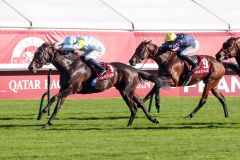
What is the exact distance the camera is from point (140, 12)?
98.0 ft

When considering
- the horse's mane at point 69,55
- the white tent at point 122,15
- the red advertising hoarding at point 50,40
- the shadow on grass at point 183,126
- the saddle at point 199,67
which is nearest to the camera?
the shadow on grass at point 183,126

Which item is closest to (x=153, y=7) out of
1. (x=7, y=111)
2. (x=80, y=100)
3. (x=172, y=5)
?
(x=172, y=5)

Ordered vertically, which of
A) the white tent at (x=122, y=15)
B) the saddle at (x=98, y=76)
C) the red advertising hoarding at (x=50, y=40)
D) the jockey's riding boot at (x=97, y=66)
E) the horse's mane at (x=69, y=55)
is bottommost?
the red advertising hoarding at (x=50, y=40)

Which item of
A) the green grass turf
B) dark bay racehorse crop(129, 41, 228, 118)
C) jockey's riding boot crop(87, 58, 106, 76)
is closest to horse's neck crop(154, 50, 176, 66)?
dark bay racehorse crop(129, 41, 228, 118)

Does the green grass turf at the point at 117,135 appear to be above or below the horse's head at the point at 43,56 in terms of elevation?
below

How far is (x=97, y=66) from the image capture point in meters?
18.0

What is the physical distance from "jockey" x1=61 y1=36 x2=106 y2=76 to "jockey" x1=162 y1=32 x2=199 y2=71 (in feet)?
6.60

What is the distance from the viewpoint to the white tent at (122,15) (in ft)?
89.4

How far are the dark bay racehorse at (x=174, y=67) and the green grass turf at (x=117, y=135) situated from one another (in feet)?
2.35

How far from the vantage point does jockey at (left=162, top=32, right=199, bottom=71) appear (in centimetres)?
1986

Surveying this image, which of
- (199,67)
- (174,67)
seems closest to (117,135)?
(174,67)

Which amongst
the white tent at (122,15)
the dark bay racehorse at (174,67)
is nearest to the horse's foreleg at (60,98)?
the dark bay racehorse at (174,67)

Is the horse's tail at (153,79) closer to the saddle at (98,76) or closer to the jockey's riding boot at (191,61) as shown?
the saddle at (98,76)

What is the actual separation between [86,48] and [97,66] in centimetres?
48
